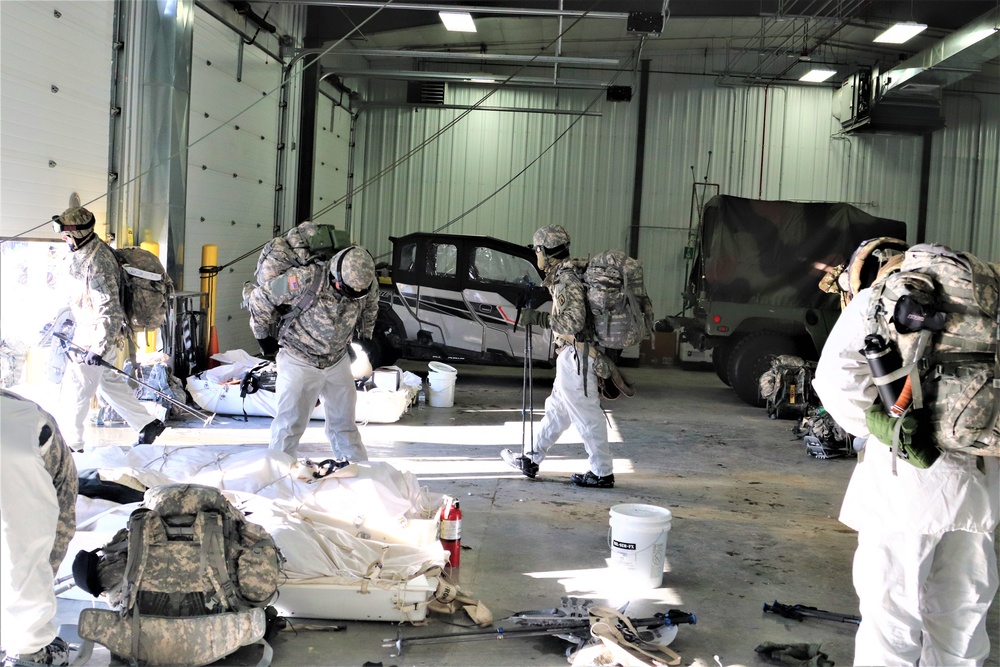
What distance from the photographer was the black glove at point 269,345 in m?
6.17

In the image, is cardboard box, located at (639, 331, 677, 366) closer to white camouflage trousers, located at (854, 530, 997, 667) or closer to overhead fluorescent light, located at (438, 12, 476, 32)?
overhead fluorescent light, located at (438, 12, 476, 32)

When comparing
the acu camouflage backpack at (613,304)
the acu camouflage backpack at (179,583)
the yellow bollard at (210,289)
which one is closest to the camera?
the acu camouflage backpack at (179,583)

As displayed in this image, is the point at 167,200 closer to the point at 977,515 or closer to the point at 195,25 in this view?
the point at 195,25

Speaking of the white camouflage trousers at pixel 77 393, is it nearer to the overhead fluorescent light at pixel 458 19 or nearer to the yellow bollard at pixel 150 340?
the yellow bollard at pixel 150 340

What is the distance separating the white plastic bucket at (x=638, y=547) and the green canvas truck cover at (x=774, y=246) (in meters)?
6.88

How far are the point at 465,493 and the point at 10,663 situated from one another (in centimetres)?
379

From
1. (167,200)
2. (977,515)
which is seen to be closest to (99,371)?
(167,200)

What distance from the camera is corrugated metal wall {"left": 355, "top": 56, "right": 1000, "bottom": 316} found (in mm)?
15930

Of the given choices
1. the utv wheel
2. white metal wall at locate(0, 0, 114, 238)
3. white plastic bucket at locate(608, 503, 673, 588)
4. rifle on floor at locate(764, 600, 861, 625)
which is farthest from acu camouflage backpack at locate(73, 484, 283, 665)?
the utv wheel

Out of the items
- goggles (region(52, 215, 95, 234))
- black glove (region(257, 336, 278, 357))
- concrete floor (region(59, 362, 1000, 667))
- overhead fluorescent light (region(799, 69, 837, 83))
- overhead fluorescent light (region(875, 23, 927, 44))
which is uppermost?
overhead fluorescent light (region(875, 23, 927, 44))

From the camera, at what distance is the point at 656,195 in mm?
16031

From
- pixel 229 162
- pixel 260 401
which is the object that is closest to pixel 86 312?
pixel 260 401

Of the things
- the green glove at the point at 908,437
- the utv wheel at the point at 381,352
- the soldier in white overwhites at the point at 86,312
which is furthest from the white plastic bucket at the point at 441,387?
the green glove at the point at 908,437

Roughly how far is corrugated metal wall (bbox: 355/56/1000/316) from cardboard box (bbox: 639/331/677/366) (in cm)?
83
